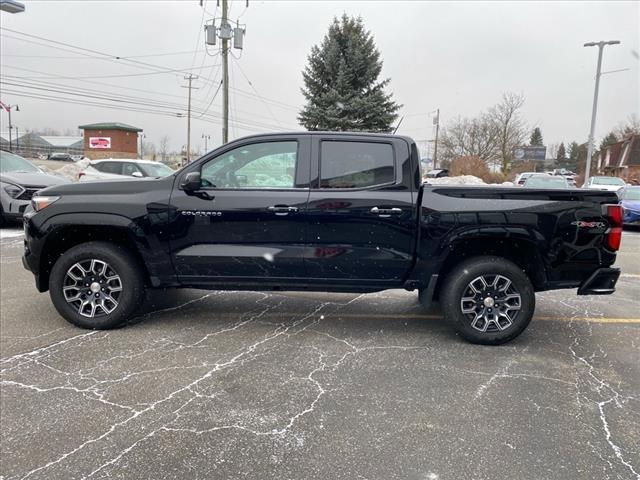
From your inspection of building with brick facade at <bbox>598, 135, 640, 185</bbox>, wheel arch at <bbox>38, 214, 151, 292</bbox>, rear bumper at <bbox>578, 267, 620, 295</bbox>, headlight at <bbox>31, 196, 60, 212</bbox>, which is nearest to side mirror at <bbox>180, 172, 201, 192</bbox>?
wheel arch at <bbox>38, 214, 151, 292</bbox>

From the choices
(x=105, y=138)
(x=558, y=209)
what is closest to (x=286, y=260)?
(x=558, y=209)

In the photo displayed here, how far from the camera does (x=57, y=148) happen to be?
330ft

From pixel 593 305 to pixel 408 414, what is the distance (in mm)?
3830

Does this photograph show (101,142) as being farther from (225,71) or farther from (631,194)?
(631,194)

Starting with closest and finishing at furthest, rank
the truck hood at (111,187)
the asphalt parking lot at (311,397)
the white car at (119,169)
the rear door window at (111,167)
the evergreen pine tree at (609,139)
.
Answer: the asphalt parking lot at (311,397), the truck hood at (111,187), the white car at (119,169), the rear door window at (111,167), the evergreen pine tree at (609,139)

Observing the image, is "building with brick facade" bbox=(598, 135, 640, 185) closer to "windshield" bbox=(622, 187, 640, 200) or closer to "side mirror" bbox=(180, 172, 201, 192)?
"windshield" bbox=(622, 187, 640, 200)

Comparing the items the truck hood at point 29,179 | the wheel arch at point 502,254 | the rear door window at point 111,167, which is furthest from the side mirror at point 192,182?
the rear door window at point 111,167

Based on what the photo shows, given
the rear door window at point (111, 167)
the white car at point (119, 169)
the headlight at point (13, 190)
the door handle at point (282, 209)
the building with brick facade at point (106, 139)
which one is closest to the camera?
the door handle at point (282, 209)

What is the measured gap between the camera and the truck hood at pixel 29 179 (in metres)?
10.1

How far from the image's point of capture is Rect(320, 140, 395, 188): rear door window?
13.9 feet

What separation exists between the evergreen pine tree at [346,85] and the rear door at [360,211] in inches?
938

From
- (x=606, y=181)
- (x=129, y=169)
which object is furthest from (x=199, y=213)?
(x=606, y=181)

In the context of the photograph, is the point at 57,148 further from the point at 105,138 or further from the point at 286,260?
the point at 286,260

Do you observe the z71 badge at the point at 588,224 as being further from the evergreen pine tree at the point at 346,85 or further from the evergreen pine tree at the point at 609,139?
the evergreen pine tree at the point at 609,139
